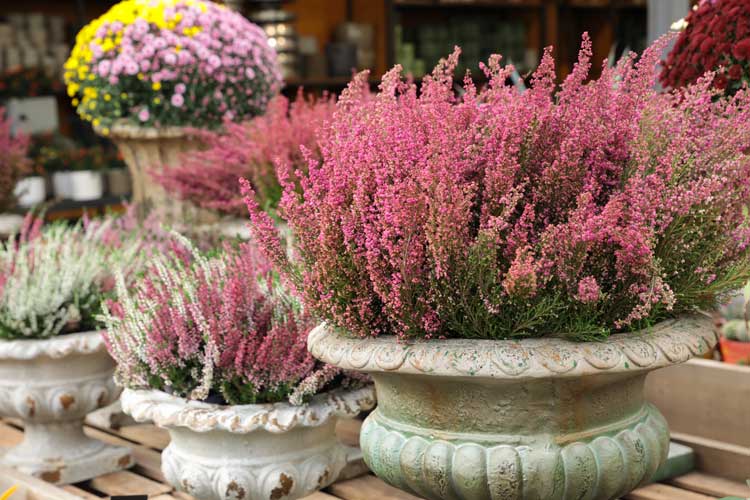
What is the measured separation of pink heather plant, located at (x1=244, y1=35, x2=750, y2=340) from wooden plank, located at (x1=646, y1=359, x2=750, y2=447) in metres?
0.71

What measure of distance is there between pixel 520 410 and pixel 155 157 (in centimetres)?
230

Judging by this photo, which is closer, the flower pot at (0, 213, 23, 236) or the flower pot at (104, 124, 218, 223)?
the flower pot at (104, 124, 218, 223)

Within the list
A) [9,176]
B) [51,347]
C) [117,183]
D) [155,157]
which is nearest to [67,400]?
[51,347]

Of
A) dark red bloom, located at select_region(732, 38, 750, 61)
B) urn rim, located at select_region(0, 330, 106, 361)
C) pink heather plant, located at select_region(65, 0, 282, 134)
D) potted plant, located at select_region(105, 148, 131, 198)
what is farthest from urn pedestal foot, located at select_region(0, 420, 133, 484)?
potted plant, located at select_region(105, 148, 131, 198)

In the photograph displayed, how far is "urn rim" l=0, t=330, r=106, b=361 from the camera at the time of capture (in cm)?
235

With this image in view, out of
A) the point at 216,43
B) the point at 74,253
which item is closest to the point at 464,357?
the point at 74,253

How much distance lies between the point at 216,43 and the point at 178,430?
1.82 m

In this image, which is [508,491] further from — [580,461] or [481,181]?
[481,181]

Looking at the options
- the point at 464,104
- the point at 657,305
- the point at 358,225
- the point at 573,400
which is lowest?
the point at 573,400

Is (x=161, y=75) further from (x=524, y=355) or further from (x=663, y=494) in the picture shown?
(x=524, y=355)

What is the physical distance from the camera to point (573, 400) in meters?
1.40

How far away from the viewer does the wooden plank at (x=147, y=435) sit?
8.84 feet

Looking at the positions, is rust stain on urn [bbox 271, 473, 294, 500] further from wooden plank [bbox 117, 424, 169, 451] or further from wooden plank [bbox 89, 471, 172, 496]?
wooden plank [bbox 117, 424, 169, 451]

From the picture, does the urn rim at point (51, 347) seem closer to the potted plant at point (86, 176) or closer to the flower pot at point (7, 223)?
the flower pot at point (7, 223)
